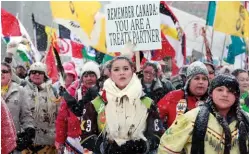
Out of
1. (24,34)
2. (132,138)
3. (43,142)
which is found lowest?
(43,142)

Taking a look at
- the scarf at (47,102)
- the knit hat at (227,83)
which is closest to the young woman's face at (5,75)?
the scarf at (47,102)

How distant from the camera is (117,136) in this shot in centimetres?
473

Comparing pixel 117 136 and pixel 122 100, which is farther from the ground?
pixel 122 100

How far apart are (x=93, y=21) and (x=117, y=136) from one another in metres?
8.30

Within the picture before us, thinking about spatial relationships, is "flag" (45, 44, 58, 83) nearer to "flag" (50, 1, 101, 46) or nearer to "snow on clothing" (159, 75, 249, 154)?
"flag" (50, 1, 101, 46)

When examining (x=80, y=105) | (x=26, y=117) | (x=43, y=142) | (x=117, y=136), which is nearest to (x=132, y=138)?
(x=117, y=136)

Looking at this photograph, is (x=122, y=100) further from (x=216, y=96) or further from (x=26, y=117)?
(x=26, y=117)

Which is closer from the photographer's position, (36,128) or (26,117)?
(26,117)

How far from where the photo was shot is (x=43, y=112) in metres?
7.56

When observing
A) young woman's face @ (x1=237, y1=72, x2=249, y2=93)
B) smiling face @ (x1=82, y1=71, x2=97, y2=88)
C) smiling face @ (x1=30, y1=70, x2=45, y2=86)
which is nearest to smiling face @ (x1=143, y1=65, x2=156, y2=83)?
smiling face @ (x1=82, y1=71, x2=97, y2=88)

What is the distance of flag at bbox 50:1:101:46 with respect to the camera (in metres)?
12.5

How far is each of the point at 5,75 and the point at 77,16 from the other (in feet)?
19.6

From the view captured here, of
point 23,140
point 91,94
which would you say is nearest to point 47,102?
point 23,140

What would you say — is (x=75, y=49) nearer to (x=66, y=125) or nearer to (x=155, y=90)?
(x=155, y=90)
